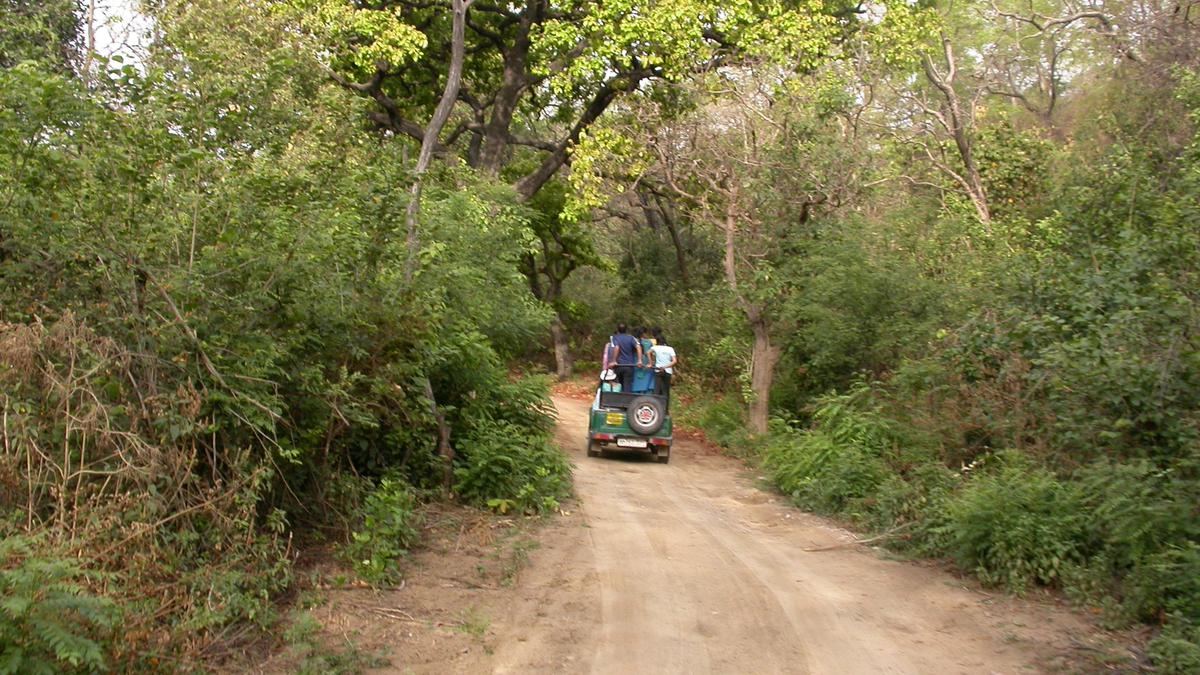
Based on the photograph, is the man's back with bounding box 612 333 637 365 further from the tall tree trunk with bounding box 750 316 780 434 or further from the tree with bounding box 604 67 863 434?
the tall tree trunk with bounding box 750 316 780 434

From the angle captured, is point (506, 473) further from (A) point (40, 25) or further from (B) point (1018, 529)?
(A) point (40, 25)

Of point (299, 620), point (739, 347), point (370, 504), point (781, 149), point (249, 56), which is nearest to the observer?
point (299, 620)

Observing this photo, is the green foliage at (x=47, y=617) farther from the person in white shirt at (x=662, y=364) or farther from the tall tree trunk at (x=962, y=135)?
the tall tree trunk at (x=962, y=135)

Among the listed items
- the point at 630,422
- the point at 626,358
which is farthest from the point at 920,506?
the point at 626,358

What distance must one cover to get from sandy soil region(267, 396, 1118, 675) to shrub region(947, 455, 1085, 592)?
309 millimetres

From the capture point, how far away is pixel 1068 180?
1434 centimetres

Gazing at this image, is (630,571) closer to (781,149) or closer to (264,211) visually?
(264,211)

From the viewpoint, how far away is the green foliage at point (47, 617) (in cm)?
499

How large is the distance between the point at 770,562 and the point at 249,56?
34.8 ft

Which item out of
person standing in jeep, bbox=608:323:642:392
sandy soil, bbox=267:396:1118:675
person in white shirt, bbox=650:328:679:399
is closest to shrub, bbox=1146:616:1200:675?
sandy soil, bbox=267:396:1118:675

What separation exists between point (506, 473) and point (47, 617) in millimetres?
6702

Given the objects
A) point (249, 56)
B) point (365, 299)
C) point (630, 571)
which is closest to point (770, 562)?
point (630, 571)

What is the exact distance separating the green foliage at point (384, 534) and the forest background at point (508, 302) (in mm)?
33

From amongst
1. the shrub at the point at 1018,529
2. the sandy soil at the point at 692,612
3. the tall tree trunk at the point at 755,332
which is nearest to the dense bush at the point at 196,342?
the sandy soil at the point at 692,612
